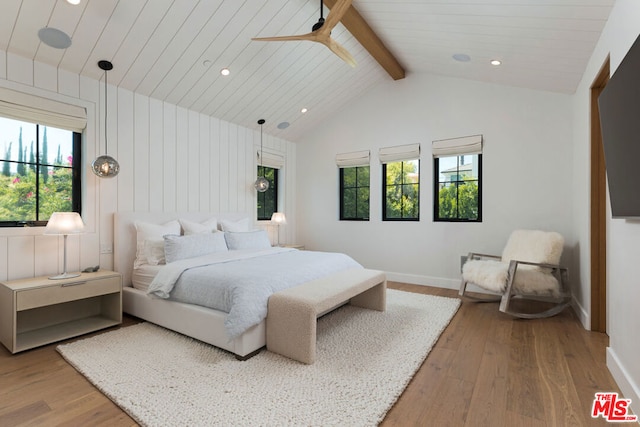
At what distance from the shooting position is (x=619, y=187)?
1.84 m

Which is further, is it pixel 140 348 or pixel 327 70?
pixel 327 70

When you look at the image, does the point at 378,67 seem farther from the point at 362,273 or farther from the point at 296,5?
the point at 362,273

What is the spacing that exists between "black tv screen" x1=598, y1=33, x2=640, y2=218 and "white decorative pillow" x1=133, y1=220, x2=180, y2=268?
12.5 ft

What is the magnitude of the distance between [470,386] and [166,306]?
8.36ft

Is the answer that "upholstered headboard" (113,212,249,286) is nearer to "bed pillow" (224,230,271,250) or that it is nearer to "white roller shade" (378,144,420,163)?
"bed pillow" (224,230,271,250)

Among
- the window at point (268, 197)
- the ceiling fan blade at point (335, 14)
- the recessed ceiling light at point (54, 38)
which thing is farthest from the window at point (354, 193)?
the recessed ceiling light at point (54, 38)

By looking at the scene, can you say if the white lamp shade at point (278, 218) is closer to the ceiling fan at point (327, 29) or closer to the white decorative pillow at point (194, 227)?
the white decorative pillow at point (194, 227)

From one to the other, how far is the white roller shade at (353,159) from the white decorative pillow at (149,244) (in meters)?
3.05

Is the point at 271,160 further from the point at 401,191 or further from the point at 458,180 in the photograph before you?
the point at 458,180

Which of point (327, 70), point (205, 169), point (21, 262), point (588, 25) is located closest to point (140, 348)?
point (21, 262)

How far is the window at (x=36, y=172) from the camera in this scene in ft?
9.64

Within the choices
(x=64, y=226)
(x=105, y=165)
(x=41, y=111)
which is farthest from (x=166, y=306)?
(x=41, y=111)

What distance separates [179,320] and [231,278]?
71cm

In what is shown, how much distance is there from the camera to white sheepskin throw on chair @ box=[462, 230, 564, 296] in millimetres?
3262
